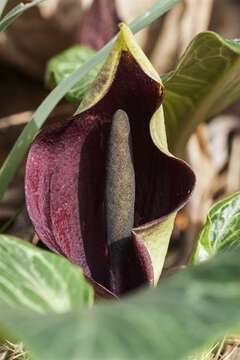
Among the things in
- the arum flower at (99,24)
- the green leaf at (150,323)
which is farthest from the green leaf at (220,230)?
the arum flower at (99,24)

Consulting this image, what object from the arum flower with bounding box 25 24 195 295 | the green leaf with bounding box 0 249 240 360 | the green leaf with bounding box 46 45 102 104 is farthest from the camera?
the green leaf with bounding box 46 45 102 104

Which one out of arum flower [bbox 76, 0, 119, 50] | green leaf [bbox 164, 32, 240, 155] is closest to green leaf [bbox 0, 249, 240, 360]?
green leaf [bbox 164, 32, 240, 155]

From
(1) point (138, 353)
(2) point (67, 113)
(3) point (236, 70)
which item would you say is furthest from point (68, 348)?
(2) point (67, 113)

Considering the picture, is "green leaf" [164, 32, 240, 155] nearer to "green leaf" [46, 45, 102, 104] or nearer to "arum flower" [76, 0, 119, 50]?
"green leaf" [46, 45, 102, 104]

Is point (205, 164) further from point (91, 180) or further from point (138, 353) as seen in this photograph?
point (138, 353)

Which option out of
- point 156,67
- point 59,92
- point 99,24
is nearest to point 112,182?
point 59,92

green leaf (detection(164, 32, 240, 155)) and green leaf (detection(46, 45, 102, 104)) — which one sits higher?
green leaf (detection(46, 45, 102, 104))
